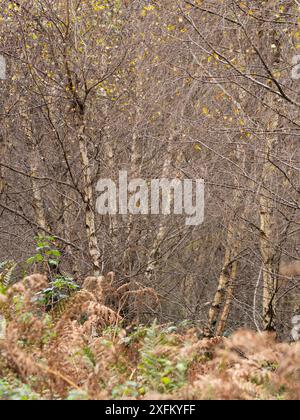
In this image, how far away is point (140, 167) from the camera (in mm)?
10305

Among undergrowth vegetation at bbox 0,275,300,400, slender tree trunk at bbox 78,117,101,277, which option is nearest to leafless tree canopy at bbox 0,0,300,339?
slender tree trunk at bbox 78,117,101,277

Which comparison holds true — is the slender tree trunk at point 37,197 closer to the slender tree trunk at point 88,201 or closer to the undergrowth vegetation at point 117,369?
the slender tree trunk at point 88,201

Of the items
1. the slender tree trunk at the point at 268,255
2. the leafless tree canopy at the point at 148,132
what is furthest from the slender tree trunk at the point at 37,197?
the slender tree trunk at the point at 268,255

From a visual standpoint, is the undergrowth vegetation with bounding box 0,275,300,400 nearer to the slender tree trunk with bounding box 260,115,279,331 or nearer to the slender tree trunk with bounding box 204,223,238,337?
the slender tree trunk with bounding box 260,115,279,331

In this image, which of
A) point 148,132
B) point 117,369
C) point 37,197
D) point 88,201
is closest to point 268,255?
point 88,201

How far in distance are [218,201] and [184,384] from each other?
19.3 feet

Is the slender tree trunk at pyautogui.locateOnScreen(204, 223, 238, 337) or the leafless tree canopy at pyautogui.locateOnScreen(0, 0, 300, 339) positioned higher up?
the leafless tree canopy at pyautogui.locateOnScreen(0, 0, 300, 339)

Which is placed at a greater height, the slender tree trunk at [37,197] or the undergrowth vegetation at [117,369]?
the slender tree trunk at [37,197]

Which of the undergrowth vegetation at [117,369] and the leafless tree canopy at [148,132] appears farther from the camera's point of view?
Answer: the leafless tree canopy at [148,132]

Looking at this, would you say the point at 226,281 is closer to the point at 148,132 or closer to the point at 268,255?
the point at 268,255

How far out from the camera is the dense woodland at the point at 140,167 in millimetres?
4902

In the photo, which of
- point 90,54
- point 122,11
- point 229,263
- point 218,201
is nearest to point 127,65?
point 122,11

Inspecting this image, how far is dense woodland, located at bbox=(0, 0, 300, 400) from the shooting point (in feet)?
16.1
